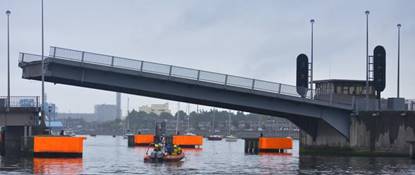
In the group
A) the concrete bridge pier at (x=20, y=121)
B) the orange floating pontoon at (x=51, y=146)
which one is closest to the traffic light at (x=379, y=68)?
the orange floating pontoon at (x=51, y=146)

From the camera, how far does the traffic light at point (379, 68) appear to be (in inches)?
3455

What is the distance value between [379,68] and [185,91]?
65.7 feet

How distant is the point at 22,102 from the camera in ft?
270

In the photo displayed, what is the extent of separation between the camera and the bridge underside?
3049 inches

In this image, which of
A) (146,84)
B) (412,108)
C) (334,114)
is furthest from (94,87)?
(412,108)

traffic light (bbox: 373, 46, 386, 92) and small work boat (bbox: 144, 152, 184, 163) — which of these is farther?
traffic light (bbox: 373, 46, 386, 92)

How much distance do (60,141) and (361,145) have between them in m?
27.0

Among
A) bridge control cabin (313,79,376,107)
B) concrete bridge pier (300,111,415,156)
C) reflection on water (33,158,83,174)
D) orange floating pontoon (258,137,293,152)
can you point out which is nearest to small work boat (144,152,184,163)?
reflection on water (33,158,83,174)

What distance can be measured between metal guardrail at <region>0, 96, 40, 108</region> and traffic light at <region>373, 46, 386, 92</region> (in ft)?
104

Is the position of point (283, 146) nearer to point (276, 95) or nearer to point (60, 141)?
point (276, 95)

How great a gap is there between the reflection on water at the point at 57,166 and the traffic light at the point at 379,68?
29.9 m

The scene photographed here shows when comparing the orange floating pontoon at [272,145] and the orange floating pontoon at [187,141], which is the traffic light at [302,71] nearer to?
the orange floating pontoon at [272,145]

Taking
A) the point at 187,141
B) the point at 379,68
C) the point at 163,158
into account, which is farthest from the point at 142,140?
the point at 163,158

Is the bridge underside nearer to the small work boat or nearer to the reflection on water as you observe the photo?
the small work boat
